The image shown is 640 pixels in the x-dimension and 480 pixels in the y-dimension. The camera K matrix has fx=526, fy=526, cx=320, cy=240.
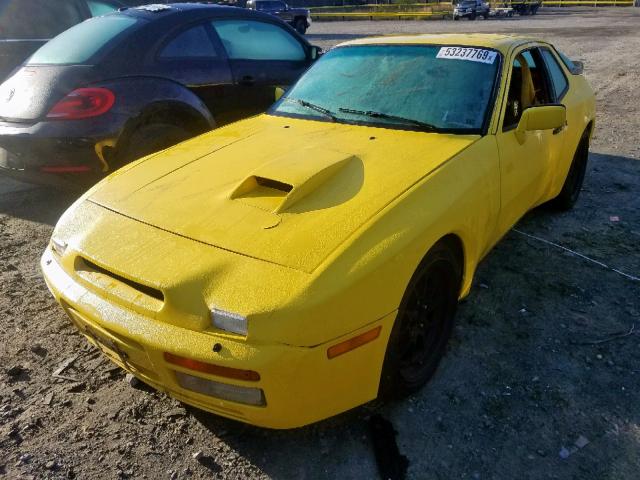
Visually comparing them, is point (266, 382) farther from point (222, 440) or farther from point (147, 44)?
point (147, 44)

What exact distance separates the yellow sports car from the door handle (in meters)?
1.67

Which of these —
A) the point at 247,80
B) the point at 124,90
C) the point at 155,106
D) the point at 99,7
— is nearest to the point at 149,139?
the point at 155,106

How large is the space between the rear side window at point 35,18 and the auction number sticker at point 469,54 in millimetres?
5166

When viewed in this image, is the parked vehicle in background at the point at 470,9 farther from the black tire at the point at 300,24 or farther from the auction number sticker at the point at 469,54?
the auction number sticker at the point at 469,54

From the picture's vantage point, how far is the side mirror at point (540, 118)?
2.86 m

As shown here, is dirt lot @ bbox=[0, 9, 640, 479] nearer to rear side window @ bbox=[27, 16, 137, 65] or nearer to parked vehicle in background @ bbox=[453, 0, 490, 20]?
rear side window @ bbox=[27, 16, 137, 65]

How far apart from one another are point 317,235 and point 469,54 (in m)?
1.74

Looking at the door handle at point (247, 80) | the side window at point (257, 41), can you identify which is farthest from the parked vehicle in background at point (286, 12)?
the door handle at point (247, 80)

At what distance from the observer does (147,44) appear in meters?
4.21

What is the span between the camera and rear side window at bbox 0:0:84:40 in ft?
20.1

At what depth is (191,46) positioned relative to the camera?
449 centimetres

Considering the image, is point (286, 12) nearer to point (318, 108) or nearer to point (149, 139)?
point (149, 139)

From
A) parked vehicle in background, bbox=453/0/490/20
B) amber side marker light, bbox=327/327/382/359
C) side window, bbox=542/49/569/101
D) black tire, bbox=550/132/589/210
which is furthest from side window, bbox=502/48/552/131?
parked vehicle in background, bbox=453/0/490/20

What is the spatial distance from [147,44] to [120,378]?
2.82 m
